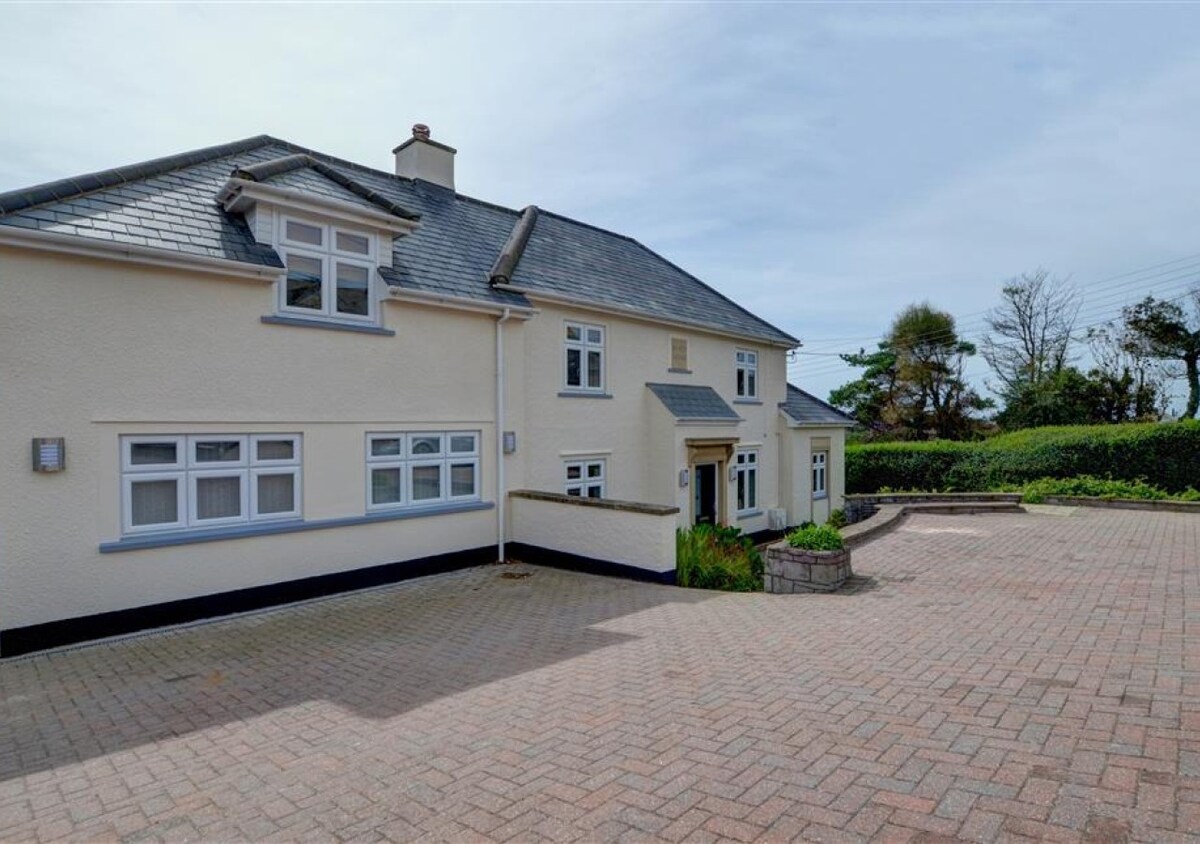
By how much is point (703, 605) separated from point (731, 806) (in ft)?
17.8

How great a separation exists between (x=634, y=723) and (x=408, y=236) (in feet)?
32.7

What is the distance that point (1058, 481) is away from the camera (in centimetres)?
2103

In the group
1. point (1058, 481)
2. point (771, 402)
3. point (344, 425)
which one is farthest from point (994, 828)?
point (1058, 481)

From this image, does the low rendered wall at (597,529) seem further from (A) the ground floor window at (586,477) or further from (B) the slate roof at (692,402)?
(B) the slate roof at (692,402)

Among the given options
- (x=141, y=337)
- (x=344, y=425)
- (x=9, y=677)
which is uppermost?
(x=141, y=337)

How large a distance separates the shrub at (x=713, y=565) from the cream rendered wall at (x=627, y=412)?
9.87 ft

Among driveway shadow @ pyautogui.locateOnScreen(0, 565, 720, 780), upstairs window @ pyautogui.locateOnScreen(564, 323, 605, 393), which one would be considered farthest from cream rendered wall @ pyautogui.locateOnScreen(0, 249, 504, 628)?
upstairs window @ pyautogui.locateOnScreen(564, 323, 605, 393)

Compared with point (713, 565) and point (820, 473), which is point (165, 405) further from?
point (820, 473)

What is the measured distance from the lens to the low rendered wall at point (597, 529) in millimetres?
10594

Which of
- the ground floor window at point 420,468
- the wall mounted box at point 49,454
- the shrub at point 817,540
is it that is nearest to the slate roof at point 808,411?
the shrub at point 817,540

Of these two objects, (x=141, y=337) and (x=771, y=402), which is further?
(x=771, y=402)

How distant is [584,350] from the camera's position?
14.6 metres

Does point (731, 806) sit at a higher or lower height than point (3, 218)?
lower

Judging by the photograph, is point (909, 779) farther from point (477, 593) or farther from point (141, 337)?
point (141, 337)
